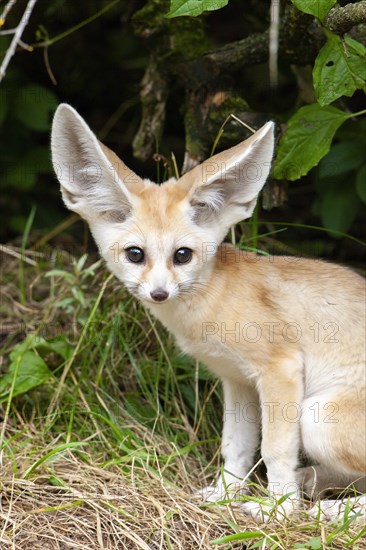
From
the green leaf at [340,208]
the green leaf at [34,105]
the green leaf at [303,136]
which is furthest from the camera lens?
the green leaf at [34,105]

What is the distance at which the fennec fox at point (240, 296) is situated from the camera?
136 inches

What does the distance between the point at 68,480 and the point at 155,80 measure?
2469 millimetres

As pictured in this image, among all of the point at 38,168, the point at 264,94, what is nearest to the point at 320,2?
the point at 264,94

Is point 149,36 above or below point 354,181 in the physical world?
above

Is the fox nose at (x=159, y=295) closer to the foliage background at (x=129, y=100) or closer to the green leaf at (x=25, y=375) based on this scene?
the green leaf at (x=25, y=375)

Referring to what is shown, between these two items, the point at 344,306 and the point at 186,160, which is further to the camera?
the point at 186,160

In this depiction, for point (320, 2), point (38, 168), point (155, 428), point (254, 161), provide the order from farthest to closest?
point (38, 168) → point (155, 428) → point (254, 161) → point (320, 2)

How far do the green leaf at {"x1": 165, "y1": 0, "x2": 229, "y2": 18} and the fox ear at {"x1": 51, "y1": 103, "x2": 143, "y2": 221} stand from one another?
59 cm

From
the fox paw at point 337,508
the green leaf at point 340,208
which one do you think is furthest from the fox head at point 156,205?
the green leaf at point 340,208

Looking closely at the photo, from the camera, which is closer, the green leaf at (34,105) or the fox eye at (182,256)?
the fox eye at (182,256)

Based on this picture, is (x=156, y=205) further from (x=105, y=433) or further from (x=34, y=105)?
(x=34, y=105)

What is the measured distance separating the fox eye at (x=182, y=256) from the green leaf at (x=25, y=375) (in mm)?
1170

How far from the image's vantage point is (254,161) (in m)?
3.51

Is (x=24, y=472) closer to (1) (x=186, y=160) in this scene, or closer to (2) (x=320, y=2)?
(1) (x=186, y=160)
